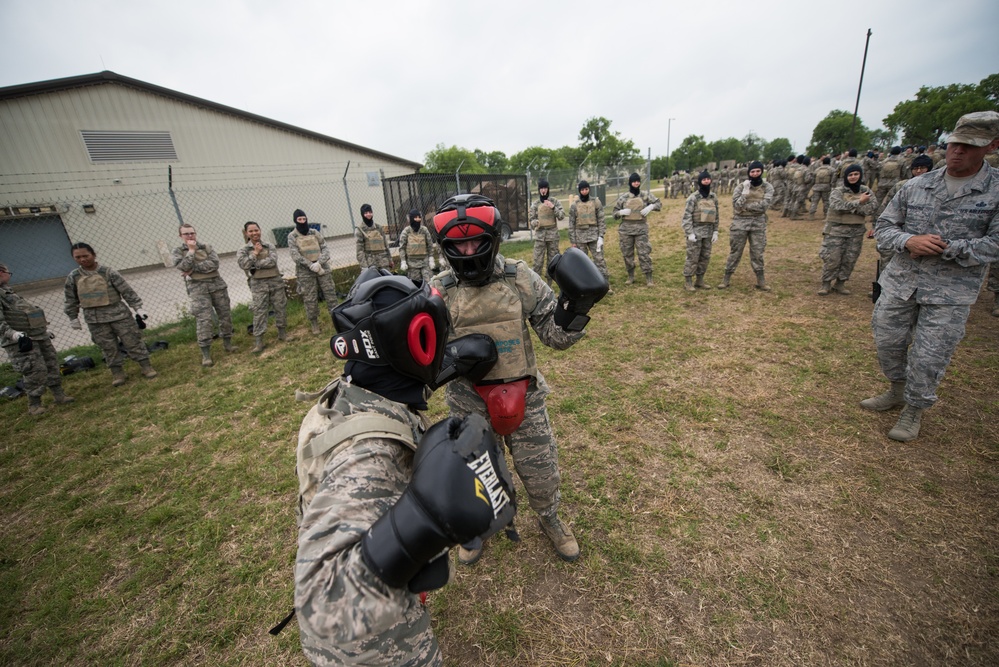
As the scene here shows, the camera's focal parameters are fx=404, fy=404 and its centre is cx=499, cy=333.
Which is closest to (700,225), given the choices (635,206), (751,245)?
(751,245)

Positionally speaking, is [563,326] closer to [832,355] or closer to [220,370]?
[832,355]

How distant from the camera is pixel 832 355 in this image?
17.4 ft

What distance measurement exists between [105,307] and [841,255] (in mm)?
12274

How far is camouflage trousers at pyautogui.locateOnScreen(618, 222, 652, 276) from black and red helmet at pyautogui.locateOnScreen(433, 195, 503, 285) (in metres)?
7.02

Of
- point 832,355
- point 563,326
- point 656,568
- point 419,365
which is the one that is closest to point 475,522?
point 419,365

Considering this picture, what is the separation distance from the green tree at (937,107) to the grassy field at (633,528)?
44.2 metres

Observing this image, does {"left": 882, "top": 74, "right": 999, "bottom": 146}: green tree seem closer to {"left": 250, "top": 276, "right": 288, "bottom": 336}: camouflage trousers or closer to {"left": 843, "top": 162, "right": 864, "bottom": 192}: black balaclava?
{"left": 843, "top": 162, "right": 864, "bottom": 192}: black balaclava

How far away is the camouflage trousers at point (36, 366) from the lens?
18.8ft

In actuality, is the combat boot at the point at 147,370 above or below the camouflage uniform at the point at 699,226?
below

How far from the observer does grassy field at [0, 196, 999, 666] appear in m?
2.43

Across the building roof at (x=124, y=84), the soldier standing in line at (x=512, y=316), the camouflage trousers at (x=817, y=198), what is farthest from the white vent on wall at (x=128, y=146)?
the camouflage trousers at (x=817, y=198)

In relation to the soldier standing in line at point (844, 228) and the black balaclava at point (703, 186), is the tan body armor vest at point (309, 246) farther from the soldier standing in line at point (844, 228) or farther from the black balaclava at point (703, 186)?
the soldier standing in line at point (844, 228)

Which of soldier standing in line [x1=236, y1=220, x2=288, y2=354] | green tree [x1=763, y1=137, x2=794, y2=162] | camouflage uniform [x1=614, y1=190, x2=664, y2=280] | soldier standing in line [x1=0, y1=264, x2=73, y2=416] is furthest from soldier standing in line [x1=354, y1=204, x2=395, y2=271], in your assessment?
green tree [x1=763, y1=137, x2=794, y2=162]

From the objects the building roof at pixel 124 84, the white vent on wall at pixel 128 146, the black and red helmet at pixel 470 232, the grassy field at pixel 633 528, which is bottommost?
the grassy field at pixel 633 528
